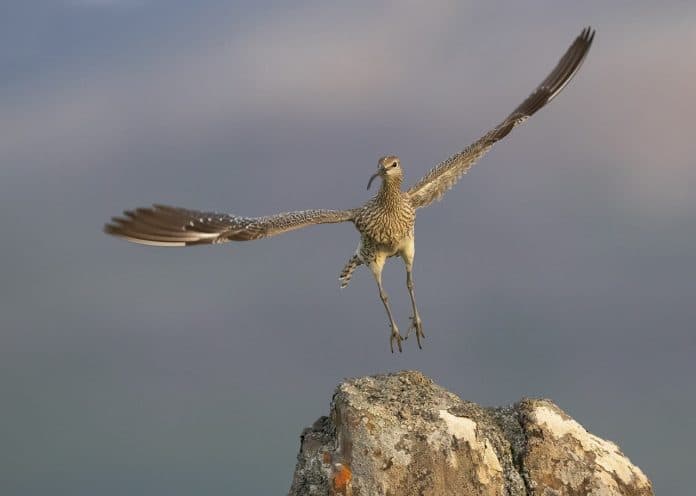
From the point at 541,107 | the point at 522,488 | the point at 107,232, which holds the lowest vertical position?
the point at 522,488

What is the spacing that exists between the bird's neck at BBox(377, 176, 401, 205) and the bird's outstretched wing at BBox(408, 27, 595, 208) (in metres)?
0.90

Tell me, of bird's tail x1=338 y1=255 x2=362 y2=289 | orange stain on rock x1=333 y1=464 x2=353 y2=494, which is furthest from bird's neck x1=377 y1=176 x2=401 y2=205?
orange stain on rock x1=333 y1=464 x2=353 y2=494

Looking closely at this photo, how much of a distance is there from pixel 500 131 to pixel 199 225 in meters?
6.14

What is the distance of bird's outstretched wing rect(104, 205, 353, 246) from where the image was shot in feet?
40.8

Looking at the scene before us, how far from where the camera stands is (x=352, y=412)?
11.8 metres

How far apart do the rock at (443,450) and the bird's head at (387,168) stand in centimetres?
361

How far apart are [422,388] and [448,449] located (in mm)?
1017

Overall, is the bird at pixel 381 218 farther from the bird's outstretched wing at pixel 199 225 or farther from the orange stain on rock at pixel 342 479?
the orange stain on rock at pixel 342 479

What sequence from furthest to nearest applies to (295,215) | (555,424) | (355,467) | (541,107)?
(541,107) < (295,215) < (555,424) < (355,467)

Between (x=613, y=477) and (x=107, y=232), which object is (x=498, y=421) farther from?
(x=107, y=232)

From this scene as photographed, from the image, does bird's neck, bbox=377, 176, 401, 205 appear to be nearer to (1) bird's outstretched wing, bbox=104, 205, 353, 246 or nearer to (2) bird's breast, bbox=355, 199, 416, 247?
(2) bird's breast, bbox=355, 199, 416, 247

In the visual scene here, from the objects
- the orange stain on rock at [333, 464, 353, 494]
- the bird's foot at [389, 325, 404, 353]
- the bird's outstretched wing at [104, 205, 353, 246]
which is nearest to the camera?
the orange stain on rock at [333, 464, 353, 494]

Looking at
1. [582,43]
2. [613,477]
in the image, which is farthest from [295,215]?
[582,43]

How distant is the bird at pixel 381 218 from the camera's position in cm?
1294
